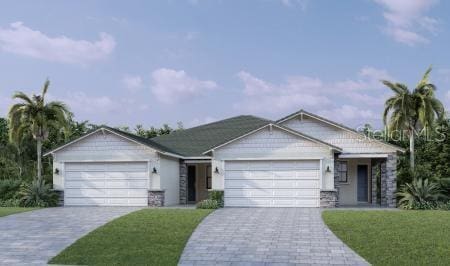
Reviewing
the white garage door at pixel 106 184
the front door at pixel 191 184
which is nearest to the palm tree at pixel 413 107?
the front door at pixel 191 184

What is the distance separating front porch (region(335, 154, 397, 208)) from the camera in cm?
2256

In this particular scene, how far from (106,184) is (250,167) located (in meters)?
6.92

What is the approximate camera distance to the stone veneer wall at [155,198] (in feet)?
72.5

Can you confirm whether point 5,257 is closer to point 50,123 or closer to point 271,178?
point 271,178

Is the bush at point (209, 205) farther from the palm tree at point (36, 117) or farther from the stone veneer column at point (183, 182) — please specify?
the palm tree at point (36, 117)

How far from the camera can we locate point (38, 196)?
73.5ft

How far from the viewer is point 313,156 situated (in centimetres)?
2141

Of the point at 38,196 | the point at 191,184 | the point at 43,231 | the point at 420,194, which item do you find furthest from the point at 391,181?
the point at 38,196

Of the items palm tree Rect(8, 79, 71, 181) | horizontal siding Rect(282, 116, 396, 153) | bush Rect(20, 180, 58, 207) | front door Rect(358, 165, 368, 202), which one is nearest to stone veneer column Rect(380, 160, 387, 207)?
horizontal siding Rect(282, 116, 396, 153)

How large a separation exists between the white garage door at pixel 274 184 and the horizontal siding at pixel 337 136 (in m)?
2.52

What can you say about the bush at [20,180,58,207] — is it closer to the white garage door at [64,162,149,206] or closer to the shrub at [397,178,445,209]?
the white garage door at [64,162,149,206]

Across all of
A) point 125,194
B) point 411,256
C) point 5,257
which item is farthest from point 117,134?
point 411,256

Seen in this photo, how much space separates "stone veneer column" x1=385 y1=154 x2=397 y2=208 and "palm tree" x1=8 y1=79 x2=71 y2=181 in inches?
647

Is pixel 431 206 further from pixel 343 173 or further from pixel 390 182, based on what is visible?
pixel 343 173
